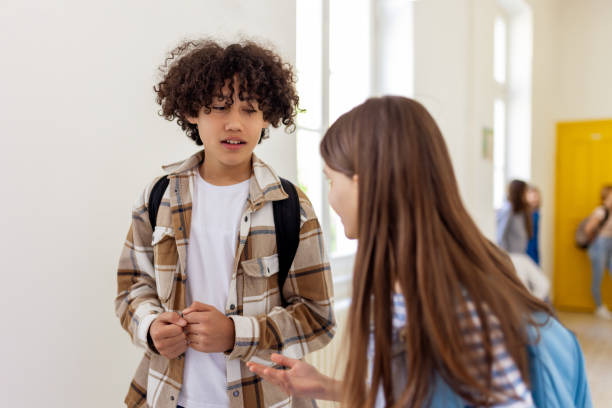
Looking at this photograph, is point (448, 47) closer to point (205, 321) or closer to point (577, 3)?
point (205, 321)

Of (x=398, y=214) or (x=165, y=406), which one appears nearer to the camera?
(x=398, y=214)

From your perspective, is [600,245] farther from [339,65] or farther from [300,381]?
[300,381]

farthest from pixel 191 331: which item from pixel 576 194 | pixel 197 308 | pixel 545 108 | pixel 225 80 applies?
pixel 576 194

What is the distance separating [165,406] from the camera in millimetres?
1095

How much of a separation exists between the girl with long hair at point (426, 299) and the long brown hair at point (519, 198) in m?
3.96

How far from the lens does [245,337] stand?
107cm

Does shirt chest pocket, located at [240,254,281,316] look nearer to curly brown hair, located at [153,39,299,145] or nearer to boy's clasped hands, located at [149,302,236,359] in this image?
boy's clasped hands, located at [149,302,236,359]

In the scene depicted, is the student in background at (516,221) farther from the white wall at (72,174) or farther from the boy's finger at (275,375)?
the boy's finger at (275,375)

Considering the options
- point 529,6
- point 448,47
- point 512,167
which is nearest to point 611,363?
point 512,167

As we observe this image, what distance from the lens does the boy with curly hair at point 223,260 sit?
112 cm

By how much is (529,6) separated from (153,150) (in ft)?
17.2

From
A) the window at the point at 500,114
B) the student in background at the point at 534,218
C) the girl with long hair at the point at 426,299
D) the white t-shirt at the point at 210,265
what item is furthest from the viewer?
the window at the point at 500,114

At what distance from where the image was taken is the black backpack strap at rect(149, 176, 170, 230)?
3.92 feet

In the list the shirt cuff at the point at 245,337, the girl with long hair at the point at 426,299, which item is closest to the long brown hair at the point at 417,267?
the girl with long hair at the point at 426,299
